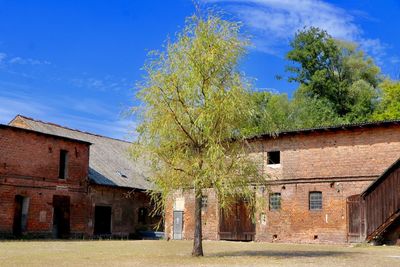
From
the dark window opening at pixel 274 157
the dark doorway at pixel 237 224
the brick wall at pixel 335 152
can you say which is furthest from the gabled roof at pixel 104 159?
the brick wall at pixel 335 152

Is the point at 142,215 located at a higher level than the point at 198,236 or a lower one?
higher

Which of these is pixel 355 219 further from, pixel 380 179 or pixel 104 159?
pixel 104 159

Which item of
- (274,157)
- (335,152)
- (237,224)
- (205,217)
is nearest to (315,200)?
(335,152)

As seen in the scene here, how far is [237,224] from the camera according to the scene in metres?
33.5

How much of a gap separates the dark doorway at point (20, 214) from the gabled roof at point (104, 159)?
6156 millimetres

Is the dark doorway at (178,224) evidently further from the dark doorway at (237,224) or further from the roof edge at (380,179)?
the roof edge at (380,179)

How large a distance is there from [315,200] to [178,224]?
32.9 feet

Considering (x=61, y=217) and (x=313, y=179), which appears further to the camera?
(x=61, y=217)

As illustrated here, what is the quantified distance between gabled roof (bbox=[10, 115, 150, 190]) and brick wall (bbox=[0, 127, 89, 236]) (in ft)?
6.85

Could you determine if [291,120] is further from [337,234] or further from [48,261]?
[48,261]

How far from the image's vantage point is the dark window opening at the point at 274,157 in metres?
32.6

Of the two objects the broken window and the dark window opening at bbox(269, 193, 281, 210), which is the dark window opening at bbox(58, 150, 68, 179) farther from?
the broken window

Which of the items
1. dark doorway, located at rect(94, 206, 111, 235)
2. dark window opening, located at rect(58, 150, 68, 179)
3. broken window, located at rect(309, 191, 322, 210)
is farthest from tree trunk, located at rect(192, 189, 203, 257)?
dark doorway, located at rect(94, 206, 111, 235)

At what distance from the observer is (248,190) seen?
62.5 ft
